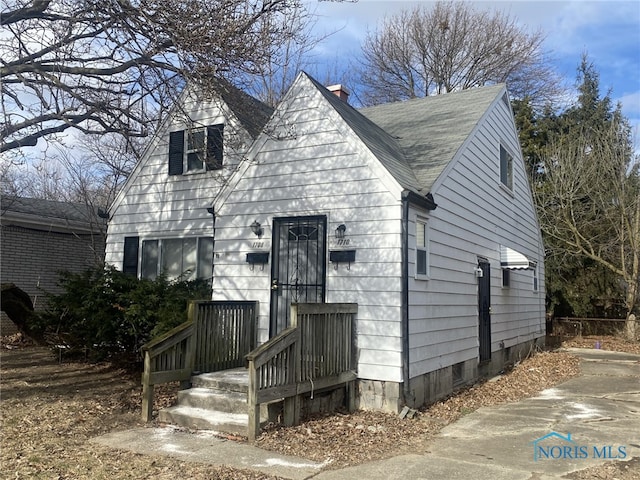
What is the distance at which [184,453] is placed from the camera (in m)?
5.40

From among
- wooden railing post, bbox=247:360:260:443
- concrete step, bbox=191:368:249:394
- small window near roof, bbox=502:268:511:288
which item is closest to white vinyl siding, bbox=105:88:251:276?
concrete step, bbox=191:368:249:394

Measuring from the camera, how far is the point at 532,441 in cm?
611

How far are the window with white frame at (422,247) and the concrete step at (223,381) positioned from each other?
3.01 m

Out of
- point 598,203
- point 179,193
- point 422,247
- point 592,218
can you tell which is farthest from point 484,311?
point 592,218

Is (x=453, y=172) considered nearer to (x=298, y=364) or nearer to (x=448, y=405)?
(x=448, y=405)

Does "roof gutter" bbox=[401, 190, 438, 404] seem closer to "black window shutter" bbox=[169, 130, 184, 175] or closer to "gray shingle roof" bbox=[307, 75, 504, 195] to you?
"gray shingle roof" bbox=[307, 75, 504, 195]

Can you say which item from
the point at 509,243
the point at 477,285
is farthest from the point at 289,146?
the point at 509,243

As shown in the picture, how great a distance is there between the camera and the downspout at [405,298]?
24.2 ft

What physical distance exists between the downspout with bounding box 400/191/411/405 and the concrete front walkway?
0.84 meters

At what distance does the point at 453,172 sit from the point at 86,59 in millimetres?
6161

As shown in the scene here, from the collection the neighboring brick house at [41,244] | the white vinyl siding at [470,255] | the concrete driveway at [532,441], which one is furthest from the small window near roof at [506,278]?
the neighboring brick house at [41,244]

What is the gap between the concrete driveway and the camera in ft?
16.5

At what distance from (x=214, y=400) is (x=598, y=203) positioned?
59.2 ft

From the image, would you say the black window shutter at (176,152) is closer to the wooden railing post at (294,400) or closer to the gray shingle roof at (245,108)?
the gray shingle roof at (245,108)
